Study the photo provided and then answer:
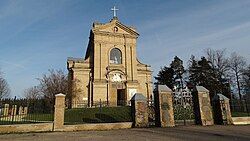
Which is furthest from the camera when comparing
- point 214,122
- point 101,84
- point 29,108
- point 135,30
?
point 135,30

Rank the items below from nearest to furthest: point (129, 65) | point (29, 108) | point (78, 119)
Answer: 1. point (29, 108)
2. point (78, 119)
3. point (129, 65)

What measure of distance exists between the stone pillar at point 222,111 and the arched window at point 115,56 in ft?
77.5

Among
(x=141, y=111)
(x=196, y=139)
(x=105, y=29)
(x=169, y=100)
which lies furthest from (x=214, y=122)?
(x=105, y=29)

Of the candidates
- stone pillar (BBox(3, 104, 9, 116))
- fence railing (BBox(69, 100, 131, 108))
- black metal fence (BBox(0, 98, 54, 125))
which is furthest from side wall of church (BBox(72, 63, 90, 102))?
black metal fence (BBox(0, 98, 54, 125))

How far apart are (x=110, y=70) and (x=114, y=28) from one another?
775cm

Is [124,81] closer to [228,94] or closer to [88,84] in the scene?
[88,84]

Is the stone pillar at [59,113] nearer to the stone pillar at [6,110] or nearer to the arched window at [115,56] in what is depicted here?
the stone pillar at [6,110]

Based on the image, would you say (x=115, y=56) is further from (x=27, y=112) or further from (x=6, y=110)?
(x=27, y=112)

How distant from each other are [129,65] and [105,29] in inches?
286

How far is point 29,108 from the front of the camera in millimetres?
16141

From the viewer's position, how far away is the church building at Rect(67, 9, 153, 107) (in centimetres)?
3441

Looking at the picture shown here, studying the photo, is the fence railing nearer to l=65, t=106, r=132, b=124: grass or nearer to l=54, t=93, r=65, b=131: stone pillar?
l=65, t=106, r=132, b=124: grass

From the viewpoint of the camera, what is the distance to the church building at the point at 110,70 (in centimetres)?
3441

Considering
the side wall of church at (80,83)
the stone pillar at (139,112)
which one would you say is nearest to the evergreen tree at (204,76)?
the side wall of church at (80,83)
